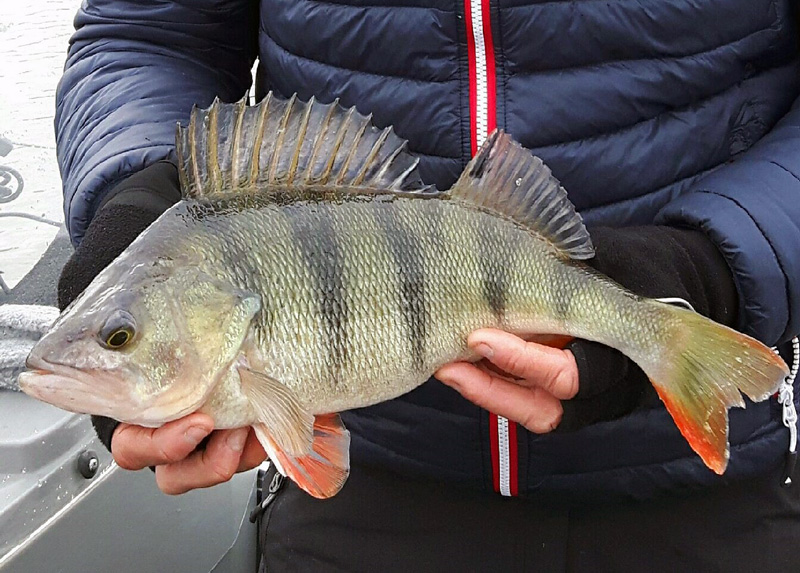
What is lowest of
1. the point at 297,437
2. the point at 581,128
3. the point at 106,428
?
the point at 106,428

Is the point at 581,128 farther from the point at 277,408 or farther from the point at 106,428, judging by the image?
the point at 106,428

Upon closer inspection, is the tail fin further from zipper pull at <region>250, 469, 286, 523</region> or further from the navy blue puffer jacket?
zipper pull at <region>250, 469, 286, 523</region>

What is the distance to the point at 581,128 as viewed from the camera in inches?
45.6

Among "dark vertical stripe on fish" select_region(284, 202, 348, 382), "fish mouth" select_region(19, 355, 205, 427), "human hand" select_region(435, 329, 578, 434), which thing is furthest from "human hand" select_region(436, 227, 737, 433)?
"fish mouth" select_region(19, 355, 205, 427)

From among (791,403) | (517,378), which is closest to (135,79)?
(517,378)

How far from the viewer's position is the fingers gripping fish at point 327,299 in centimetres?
89

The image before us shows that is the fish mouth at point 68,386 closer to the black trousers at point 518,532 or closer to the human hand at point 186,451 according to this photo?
the human hand at point 186,451

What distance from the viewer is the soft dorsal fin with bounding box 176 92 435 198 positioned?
0.97 m

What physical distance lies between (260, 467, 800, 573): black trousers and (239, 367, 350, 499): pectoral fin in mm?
428

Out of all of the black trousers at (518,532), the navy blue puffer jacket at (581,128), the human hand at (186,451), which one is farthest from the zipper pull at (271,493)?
the human hand at (186,451)

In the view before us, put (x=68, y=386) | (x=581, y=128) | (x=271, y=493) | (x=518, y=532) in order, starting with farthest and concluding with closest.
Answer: (x=271, y=493) < (x=518, y=532) < (x=581, y=128) < (x=68, y=386)

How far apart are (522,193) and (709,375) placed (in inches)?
13.2

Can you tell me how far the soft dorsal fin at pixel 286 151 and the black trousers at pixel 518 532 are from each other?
620mm

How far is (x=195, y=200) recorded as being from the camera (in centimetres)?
95
